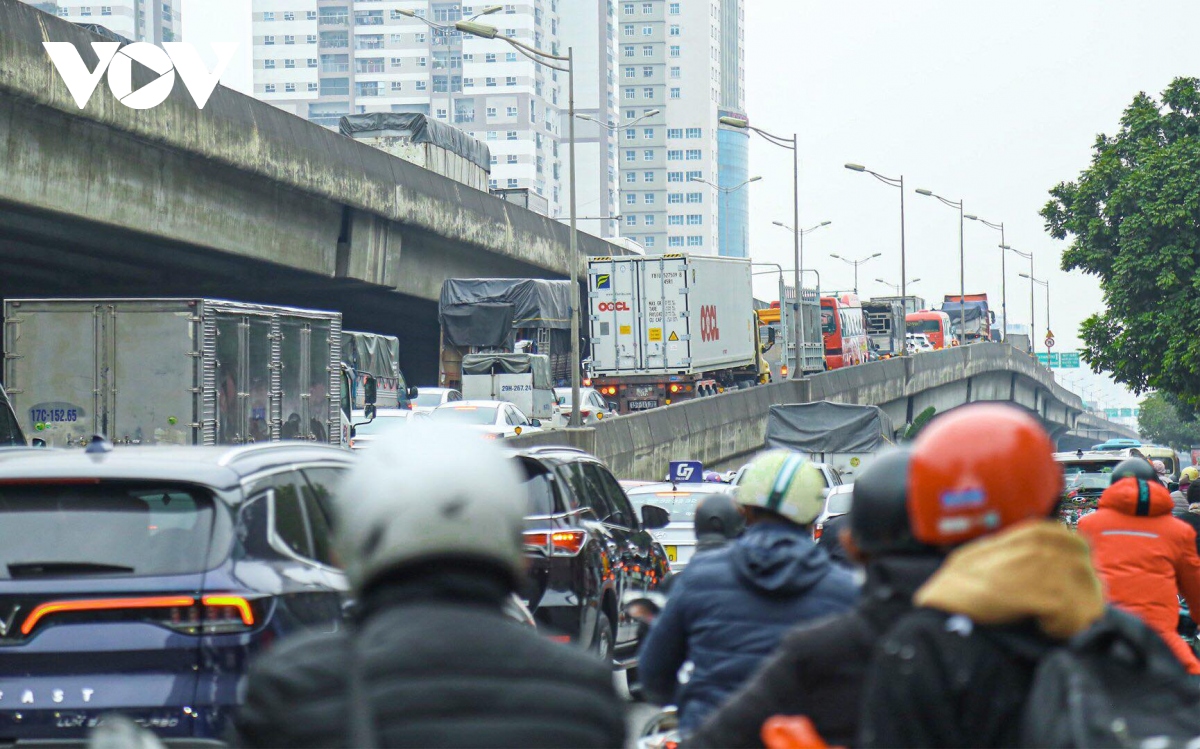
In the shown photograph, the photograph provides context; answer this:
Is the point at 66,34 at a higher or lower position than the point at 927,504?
higher

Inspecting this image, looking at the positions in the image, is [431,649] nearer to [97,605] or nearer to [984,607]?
[984,607]

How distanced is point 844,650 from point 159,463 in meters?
3.25

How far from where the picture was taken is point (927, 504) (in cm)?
251

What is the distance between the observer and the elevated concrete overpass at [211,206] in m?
23.0

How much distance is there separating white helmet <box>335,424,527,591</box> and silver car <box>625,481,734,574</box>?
1265 centimetres

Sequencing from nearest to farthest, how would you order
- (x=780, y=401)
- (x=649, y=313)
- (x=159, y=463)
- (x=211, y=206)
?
(x=159, y=463), (x=211, y=206), (x=649, y=313), (x=780, y=401)

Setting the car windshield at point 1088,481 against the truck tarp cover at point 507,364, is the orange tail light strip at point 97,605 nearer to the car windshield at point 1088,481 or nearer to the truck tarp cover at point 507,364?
the car windshield at point 1088,481

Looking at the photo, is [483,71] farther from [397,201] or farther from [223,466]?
[223,466]

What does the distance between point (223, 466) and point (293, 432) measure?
1463 cm

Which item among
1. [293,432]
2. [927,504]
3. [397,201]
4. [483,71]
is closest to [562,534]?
[927,504]

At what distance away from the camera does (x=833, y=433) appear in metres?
31.6

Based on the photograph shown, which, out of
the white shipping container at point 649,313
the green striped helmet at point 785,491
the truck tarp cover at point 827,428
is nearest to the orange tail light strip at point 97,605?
the green striped helmet at point 785,491

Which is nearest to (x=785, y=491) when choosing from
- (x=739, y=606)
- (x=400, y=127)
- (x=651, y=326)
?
(x=739, y=606)

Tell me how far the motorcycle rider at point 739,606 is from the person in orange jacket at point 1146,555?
2965 millimetres
